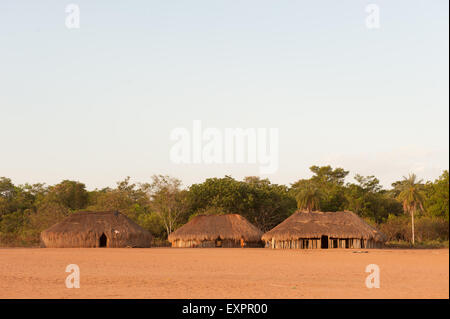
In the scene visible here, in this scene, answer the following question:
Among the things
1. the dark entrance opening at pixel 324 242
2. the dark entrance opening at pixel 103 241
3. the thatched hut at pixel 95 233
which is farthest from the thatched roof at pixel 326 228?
the dark entrance opening at pixel 103 241

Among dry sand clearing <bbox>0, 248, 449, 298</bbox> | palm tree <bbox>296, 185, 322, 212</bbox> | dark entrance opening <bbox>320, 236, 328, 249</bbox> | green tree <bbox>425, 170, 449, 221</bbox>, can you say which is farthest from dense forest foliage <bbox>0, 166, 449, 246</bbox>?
dry sand clearing <bbox>0, 248, 449, 298</bbox>

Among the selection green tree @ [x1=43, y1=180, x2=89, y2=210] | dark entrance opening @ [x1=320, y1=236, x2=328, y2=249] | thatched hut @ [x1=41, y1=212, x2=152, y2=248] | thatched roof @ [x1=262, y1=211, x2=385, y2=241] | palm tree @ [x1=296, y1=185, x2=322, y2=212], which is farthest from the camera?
green tree @ [x1=43, y1=180, x2=89, y2=210]

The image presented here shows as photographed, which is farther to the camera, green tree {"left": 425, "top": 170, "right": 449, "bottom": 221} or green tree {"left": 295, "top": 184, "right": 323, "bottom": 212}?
green tree {"left": 295, "top": 184, "right": 323, "bottom": 212}

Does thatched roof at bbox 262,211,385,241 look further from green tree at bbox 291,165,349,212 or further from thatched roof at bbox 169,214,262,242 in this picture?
green tree at bbox 291,165,349,212

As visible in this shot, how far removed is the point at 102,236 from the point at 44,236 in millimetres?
4291

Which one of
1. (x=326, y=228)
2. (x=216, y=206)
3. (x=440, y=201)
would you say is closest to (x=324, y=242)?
(x=326, y=228)

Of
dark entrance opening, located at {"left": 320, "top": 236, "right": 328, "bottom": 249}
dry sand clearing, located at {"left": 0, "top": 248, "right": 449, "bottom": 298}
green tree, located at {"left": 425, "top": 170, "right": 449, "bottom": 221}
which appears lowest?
dark entrance opening, located at {"left": 320, "top": 236, "right": 328, "bottom": 249}

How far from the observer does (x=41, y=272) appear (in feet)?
54.9

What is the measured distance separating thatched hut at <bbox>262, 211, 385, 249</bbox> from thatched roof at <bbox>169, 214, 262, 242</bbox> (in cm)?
200

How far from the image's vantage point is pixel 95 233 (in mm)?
39250

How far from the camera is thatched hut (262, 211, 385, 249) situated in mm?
38938

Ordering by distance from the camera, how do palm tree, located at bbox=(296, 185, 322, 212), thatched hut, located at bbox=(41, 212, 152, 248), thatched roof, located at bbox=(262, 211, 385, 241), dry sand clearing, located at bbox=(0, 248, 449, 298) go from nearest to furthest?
dry sand clearing, located at bbox=(0, 248, 449, 298), thatched roof, located at bbox=(262, 211, 385, 241), thatched hut, located at bbox=(41, 212, 152, 248), palm tree, located at bbox=(296, 185, 322, 212)
